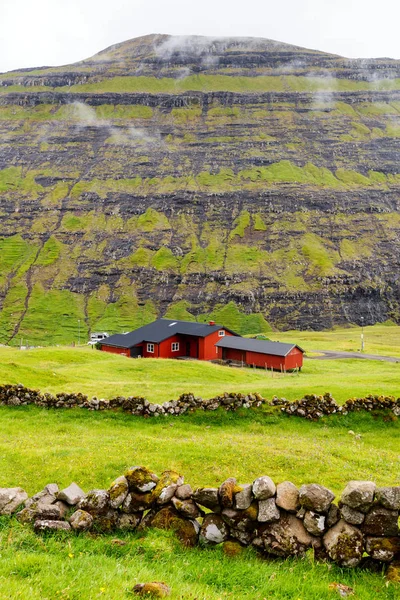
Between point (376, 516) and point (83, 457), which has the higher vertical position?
point (376, 516)

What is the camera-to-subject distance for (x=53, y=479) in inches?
666

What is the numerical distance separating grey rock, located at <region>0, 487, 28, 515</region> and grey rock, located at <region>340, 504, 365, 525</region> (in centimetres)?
890

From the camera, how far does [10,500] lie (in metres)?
12.4

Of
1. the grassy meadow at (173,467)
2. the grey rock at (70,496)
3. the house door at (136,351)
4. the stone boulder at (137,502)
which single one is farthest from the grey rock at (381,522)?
the house door at (136,351)

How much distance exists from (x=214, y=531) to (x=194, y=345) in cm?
8838

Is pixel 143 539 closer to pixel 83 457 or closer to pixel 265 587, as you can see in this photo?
pixel 265 587

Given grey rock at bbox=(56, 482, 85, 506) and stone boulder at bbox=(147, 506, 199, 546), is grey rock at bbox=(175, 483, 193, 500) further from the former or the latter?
grey rock at bbox=(56, 482, 85, 506)

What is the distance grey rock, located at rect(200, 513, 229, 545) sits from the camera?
11172 millimetres

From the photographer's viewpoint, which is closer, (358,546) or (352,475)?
(358,546)

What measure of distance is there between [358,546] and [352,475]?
8.16 m

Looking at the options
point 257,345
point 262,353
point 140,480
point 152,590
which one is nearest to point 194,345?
point 257,345

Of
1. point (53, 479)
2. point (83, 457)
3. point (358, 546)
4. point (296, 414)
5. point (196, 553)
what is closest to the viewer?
point (358, 546)

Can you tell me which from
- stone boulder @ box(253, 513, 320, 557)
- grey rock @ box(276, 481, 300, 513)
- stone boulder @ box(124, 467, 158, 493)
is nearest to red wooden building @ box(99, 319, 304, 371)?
stone boulder @ box(124, 467, 158, 493)

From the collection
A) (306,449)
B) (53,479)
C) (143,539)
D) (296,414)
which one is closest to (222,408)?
(296,414)
